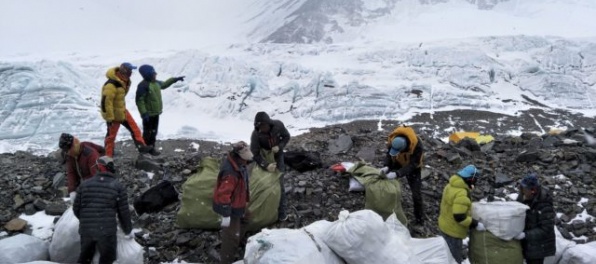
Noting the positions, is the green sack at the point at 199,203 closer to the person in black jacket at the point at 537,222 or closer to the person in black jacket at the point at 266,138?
the person in black jacket at the point at 266,138

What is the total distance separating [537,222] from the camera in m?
4.05

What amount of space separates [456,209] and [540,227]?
Result: 0.75 metres

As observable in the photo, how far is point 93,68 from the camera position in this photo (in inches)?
982

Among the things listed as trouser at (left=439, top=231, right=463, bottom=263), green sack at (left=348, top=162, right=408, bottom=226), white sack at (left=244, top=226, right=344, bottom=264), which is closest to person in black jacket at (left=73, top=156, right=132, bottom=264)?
white sack at (left=244, top=226, right=344, bottom=264)

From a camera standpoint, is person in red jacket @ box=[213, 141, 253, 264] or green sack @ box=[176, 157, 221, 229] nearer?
person in red jacket @ box=[213, 141, 253, 264]

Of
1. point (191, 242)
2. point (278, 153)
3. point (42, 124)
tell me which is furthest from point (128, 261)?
point (42, 124)

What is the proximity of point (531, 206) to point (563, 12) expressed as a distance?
36.3 meters

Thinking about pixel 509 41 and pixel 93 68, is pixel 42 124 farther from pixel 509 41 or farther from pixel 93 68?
pixel 509 41

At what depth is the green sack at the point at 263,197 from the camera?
4582mm

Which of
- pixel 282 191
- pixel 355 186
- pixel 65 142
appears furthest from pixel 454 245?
pixel 65 142

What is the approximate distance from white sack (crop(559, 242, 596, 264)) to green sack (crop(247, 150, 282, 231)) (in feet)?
8.99

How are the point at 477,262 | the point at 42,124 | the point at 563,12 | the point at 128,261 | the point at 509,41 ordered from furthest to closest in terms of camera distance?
the point at 563,12 → the point at 509,41 → the point at 42,124 → the point at 477,262 → the point at 128,261

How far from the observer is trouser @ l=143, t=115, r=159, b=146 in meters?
6.68

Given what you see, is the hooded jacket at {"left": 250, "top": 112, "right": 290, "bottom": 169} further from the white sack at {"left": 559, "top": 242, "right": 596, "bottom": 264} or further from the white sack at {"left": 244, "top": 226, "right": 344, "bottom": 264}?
the white sack at {"left": 559, "top": 242, "right": 596, "bottom": 264}
